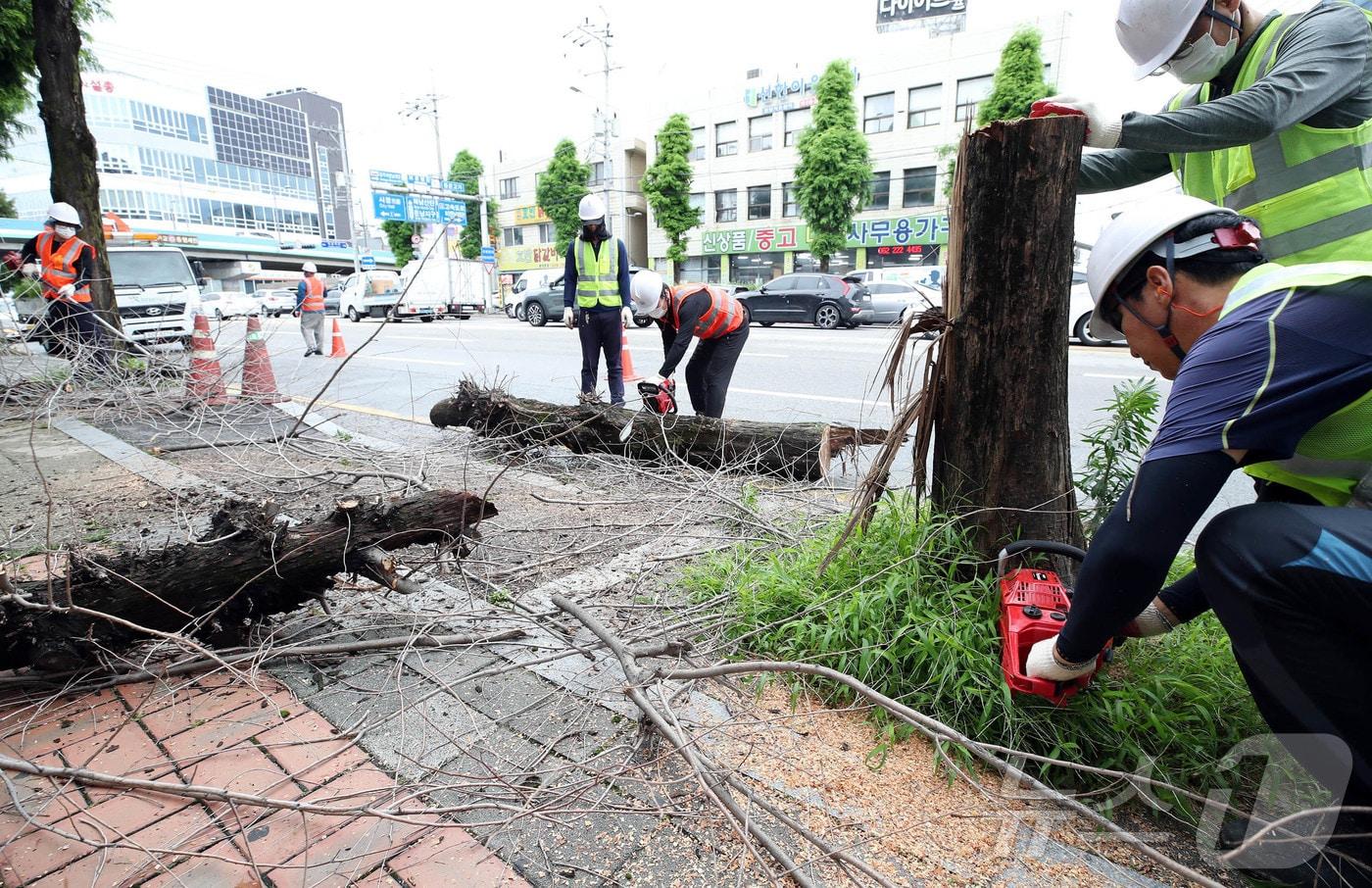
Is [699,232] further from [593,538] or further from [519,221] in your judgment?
[593,538]

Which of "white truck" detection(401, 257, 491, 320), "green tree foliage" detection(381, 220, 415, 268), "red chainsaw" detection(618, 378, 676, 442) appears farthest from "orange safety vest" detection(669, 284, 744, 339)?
"green tree foliage" detection(381, 220, 415, 268)

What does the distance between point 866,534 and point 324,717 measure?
1812 mm

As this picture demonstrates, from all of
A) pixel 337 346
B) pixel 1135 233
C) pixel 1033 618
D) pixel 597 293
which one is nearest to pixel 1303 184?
Result: pixel 1135 233

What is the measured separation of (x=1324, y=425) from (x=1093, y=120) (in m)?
1.00

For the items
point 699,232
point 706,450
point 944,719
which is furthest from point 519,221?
point 944,719

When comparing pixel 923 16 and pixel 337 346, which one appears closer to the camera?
pixel 337 346

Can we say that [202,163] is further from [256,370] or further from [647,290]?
[647,290]

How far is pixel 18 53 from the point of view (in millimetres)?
9883

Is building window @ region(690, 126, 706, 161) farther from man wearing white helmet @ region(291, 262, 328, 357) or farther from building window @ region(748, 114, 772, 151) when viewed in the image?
man wearing white helmet @ region(291, 262, 328, 357)

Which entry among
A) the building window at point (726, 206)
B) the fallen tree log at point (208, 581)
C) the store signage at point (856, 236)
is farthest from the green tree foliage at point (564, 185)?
the fallen tree log at point (208, 581)

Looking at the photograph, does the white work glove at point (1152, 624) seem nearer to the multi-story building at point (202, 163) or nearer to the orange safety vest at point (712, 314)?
the orange safety vest at point (712, 314)

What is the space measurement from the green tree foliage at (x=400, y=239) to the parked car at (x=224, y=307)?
1671cm

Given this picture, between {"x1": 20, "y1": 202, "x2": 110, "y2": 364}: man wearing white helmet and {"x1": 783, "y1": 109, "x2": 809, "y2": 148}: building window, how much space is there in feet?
88.4

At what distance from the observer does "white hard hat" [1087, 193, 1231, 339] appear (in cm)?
155
